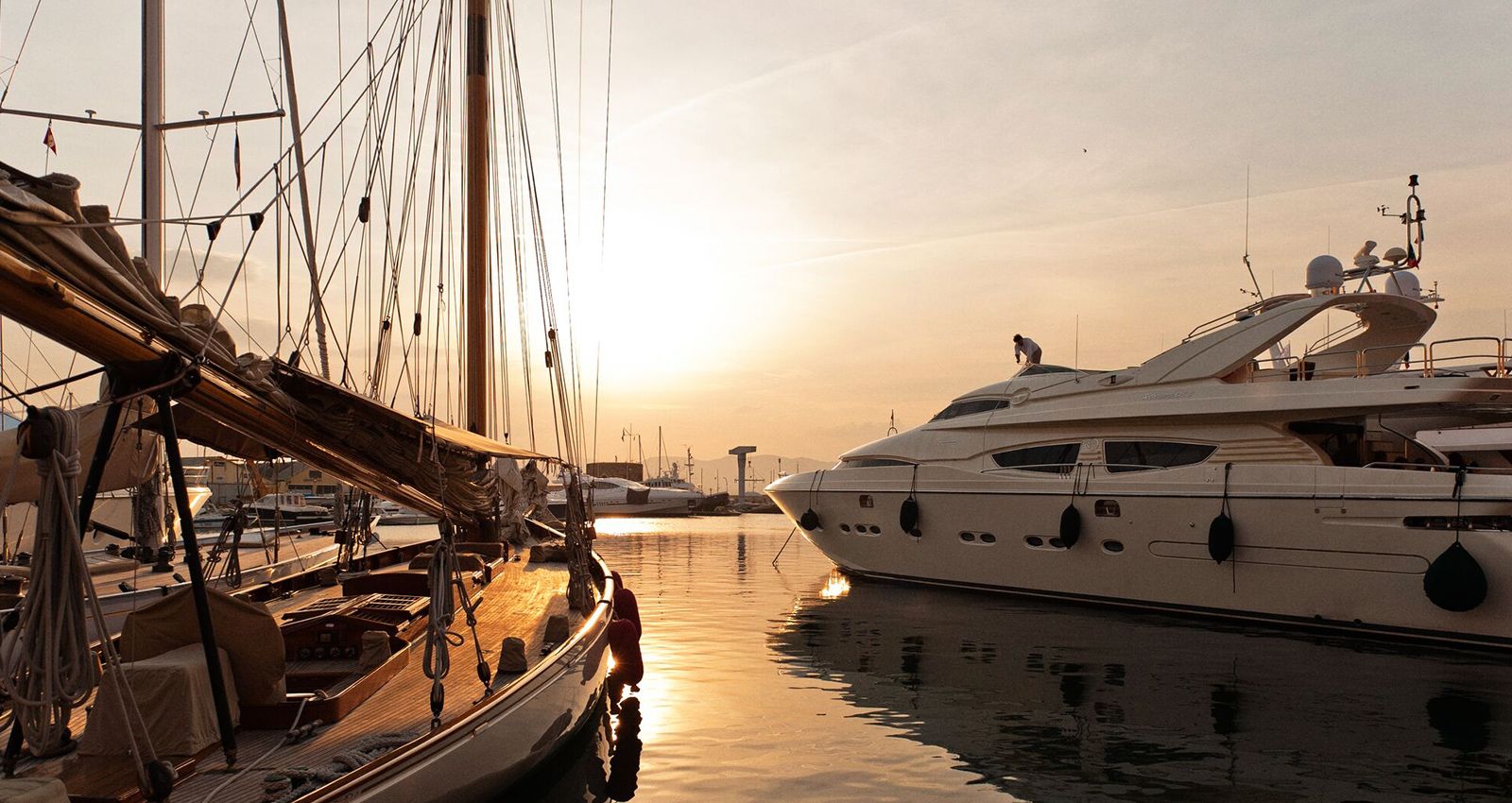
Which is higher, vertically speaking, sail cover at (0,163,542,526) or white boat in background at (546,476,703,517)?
sail cover at (0,163,542,526)

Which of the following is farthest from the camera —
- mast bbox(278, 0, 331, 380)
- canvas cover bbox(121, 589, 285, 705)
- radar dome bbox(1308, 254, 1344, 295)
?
radar dome bbox(1308, 254, 1344, 295)

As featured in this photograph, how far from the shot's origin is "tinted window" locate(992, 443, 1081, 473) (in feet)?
69.3

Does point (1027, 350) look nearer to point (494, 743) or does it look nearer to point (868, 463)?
point (868, 463)

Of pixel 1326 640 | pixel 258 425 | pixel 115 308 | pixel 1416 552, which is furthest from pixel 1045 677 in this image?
pixel 115 308

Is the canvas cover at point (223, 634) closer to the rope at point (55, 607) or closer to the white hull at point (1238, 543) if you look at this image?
the rope at point (55, 607)

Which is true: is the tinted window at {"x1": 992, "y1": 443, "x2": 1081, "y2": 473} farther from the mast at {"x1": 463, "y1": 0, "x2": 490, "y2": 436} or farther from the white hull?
the mast at {"x1": 463, "y1": 0, "x2": 490, "y2": 436}

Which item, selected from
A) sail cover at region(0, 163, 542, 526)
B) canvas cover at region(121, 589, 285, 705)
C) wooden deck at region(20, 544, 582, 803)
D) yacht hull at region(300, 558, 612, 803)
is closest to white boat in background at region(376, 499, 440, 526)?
wooden deck at region(20, 544, 582, 803)

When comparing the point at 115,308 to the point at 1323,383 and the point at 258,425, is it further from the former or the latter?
the point at 1323,383

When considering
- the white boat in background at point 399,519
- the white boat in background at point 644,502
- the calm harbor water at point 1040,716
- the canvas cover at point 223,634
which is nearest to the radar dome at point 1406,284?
the calm harbor water at point 1040,716

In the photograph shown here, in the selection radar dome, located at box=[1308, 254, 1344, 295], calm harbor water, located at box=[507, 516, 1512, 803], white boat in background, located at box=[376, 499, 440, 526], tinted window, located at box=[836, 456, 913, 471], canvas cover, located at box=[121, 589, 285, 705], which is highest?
radar dome, located at box=[1308, 254, 1344, 295]

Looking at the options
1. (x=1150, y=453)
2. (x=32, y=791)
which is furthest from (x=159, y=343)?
(x=1150, y=453)

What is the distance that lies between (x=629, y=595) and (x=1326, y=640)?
38.0 feet

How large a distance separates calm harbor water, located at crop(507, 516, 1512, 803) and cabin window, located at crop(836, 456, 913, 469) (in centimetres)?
562

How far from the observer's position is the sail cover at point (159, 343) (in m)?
4.63
